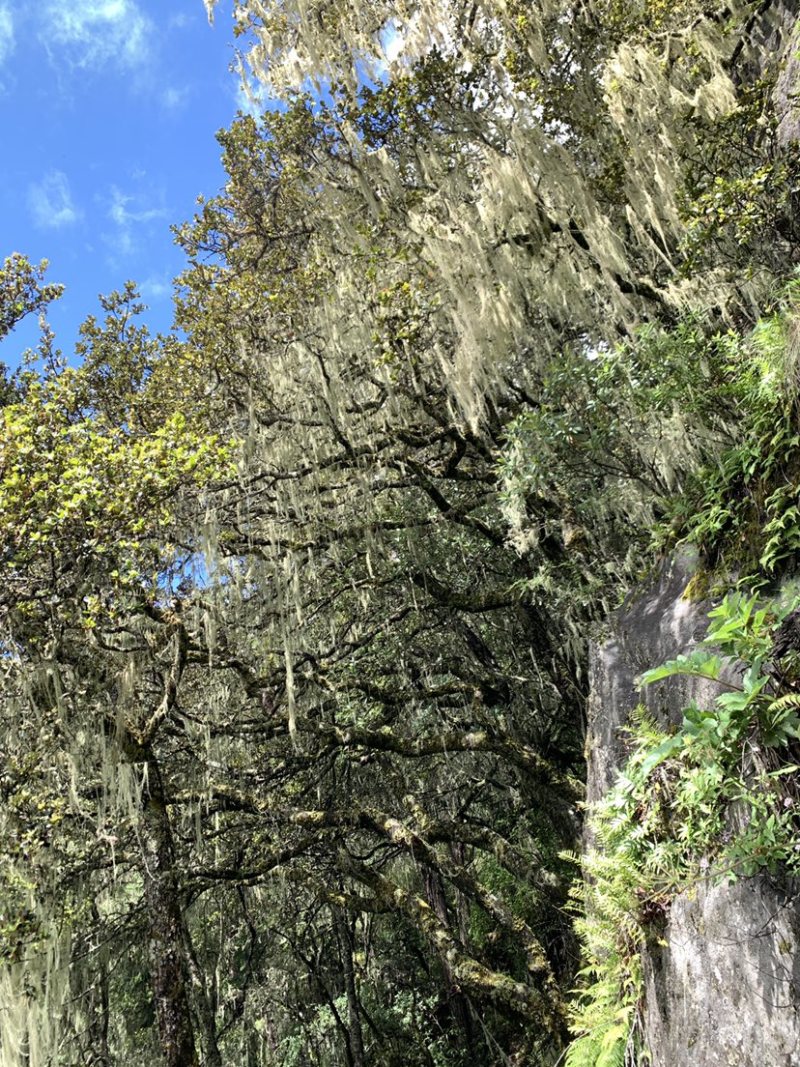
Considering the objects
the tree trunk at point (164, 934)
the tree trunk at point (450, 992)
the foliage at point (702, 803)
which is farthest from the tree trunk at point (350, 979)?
the foliage at point (702, 803)

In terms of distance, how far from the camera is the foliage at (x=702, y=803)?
2318 millimetres

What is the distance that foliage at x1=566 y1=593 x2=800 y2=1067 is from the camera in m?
2.32

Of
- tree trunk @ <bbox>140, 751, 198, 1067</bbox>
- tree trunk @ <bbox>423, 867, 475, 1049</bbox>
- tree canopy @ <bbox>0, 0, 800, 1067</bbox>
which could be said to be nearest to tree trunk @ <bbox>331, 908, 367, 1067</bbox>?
A: tree trunk @ <bbox>423, 867, 475, 1049</bbox>

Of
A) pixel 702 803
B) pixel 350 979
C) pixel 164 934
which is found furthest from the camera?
pixel 350 979

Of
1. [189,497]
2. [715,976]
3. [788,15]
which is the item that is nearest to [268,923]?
[189,497]

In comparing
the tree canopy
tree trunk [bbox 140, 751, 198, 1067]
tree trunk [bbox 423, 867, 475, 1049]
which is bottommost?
tree trunk [bbox 423, 867, 475, 1049]

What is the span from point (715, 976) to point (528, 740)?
6761 mm

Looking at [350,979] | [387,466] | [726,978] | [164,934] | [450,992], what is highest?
[387,466]

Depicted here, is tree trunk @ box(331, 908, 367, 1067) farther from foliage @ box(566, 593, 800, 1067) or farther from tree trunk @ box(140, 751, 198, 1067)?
foliage @ box(566, 593, 800, 1067)

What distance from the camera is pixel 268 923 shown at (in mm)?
11516

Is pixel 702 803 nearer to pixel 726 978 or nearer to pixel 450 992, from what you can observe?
pixel 726 978

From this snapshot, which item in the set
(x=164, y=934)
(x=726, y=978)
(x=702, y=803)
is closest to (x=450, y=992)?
(x=164, y=934)

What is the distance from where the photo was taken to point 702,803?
99.0 inches

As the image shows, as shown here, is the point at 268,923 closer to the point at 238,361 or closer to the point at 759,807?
the point at 238,361
